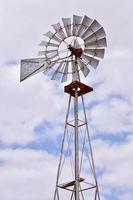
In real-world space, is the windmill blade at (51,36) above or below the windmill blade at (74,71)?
above

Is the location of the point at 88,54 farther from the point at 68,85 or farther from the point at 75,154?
the point at 75,154

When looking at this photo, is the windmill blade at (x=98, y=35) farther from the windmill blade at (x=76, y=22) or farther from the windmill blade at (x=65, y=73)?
the windmill blade at (x=65, y=73)

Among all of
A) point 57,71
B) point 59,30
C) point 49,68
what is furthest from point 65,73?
point 59,30

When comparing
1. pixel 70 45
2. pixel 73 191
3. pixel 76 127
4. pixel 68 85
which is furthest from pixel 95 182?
pixel 70 45

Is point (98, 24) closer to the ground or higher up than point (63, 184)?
higher up

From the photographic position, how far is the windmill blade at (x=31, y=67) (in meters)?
37.0

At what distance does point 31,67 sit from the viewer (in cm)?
3725

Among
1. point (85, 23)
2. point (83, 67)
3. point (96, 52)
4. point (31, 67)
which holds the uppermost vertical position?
point (85, 23)

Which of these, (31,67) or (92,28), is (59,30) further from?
(31,67)

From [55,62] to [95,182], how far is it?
894cm

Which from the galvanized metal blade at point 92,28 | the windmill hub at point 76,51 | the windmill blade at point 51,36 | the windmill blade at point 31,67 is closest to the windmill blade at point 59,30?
the windmill blade at point 51,36

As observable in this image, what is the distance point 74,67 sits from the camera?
3684cm

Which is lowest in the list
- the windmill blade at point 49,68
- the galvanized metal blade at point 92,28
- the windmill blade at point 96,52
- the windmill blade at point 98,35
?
the windmill blade at point 49,68

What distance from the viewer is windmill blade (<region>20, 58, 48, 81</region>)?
121ft
